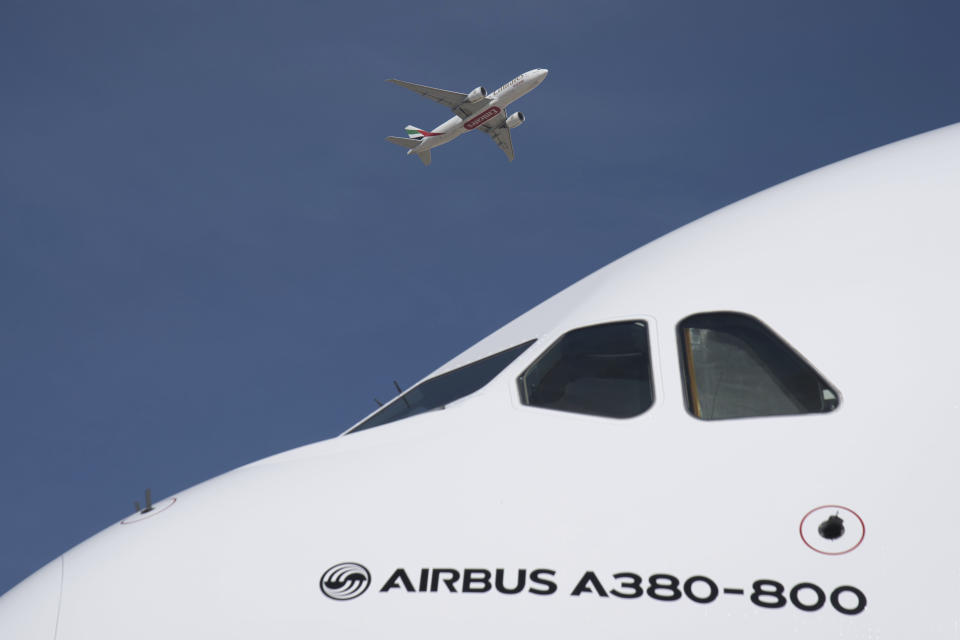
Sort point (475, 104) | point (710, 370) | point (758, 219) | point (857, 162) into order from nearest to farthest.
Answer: point (710, 370)
point (758, 219)
point (857, 162)
point (475, 104)

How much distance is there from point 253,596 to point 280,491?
2.46 ft

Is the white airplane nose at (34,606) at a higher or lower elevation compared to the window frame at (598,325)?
lower

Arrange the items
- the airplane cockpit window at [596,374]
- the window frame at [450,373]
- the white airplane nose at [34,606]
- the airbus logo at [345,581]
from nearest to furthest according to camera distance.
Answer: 1. the airbus logo at [345,581]
2. the white airplane nose at [34,606]
3. the airplane cockpit window at [596,374]
4. the window frame at [450,373]

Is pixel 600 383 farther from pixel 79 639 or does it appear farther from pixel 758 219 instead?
pixel 79 639

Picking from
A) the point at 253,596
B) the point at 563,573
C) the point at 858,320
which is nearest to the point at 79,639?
the point at 253,596

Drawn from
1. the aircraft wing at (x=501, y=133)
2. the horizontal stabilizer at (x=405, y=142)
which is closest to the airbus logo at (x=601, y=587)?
the aircraft wing at (x=501, y=133)

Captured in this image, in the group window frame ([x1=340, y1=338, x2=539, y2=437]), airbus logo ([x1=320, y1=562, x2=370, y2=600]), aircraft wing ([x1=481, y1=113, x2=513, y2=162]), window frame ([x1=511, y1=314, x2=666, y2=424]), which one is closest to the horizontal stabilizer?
aircraft wing ([x1=481, y1=113, x2=513, y2=162])

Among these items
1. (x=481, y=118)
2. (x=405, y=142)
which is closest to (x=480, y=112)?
(x=481, y=118)

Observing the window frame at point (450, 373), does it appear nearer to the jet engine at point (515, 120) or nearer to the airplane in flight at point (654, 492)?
the airplane in flight at point (654, 492)

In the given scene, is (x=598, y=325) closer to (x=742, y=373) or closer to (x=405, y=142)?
(x=742, y=373)

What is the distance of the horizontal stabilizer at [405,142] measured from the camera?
60.8 metres

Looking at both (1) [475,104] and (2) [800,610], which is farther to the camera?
(1) [475,104]

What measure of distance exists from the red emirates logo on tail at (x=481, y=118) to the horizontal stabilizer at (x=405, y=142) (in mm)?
5455

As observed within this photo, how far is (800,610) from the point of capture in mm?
4656
